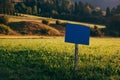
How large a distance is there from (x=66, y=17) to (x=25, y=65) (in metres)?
103

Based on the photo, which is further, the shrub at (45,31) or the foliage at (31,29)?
the shrub at (45,31)

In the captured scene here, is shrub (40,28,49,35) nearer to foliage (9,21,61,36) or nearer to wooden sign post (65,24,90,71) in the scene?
foliage (9,21,61,36)

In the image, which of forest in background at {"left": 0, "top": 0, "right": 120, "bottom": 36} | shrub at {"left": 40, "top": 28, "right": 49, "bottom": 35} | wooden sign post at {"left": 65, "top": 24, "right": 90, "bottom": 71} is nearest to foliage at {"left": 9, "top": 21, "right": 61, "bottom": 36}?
shrub at {"left": 40, "top": 28, "right": 49, "bottom": 35}

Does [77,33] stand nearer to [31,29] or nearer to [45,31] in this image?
[45,31]

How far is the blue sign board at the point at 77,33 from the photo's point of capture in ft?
56.4

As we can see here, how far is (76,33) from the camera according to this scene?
56.4 ft

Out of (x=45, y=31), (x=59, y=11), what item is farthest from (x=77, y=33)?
(x=59, y=11)

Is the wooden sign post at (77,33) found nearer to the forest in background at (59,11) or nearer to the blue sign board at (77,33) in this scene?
the blue sign board at (77,33)

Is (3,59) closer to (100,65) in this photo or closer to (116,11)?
(100,65)

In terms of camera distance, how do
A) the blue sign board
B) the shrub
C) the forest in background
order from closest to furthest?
the blue sign board
the shrub
the forest in background

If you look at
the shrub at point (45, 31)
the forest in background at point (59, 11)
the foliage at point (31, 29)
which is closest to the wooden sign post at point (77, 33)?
the foliage at point (31, 29)

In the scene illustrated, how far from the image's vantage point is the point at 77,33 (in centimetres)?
1720

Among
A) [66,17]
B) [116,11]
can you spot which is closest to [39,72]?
[66,17]

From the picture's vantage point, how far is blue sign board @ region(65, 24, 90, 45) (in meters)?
17.2
